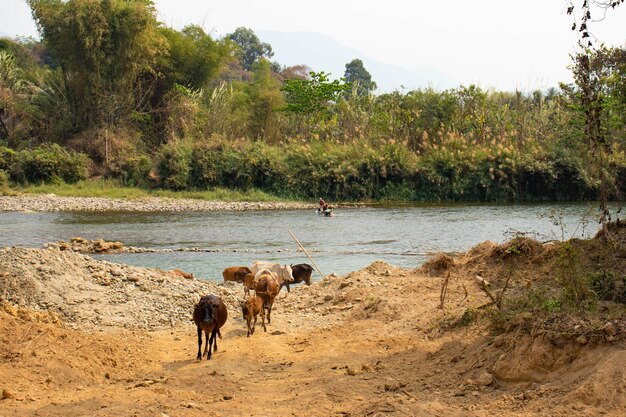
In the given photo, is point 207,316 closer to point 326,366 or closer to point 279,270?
point 326,366

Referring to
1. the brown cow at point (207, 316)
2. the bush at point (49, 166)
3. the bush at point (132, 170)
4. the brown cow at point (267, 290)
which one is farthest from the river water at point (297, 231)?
the bush at point (132, 170)

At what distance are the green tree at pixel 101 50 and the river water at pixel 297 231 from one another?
1375 cm

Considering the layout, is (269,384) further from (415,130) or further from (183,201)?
(415,130)

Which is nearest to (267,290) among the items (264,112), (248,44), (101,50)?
(101,50)

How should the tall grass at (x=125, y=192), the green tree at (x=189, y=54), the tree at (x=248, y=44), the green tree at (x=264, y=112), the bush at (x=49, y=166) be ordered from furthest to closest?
1. the tree at (x=248, y=44)
2. the green tree at (x=264, y=112)
3. the green tree at (x=189, y=54)
4. the bush at (x=49, y=166)
5. the tall grass at (x=125, y=192)

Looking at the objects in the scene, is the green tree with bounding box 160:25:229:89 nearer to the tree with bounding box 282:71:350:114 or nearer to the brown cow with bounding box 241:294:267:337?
the tree with bounding box 282:71:350:114

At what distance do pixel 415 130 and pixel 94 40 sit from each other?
66.9ft

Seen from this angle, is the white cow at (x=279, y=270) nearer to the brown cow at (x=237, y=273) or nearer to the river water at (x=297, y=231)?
the brown cow at (x=237, y=273)

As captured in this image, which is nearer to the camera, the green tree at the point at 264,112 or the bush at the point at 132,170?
the bush at the point at 132,170

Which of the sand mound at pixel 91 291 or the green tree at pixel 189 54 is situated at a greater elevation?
the green tree at pixel 189 54

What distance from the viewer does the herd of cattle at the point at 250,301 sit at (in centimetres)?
891

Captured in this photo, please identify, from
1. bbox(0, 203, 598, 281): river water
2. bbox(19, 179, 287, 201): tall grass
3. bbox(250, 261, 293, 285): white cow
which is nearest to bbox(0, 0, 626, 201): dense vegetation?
bbox(19, 179, 287, 201): tall grass

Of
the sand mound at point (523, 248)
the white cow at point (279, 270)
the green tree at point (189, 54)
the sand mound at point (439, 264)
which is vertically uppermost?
the green tree at point (189, 54)

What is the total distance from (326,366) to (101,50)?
132 feet
